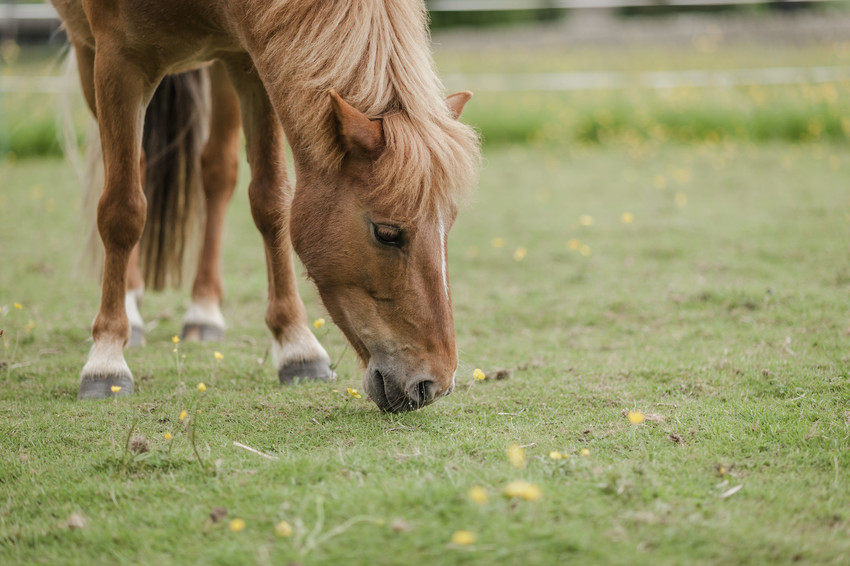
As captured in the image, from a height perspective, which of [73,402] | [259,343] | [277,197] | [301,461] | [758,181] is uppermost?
[277,197]

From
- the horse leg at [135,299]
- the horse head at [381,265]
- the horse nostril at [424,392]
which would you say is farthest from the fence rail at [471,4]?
the horse nostril at [424,392]

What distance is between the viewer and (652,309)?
441 cm

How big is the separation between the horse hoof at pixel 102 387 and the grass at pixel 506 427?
6cm

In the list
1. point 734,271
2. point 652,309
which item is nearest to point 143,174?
→ point 652,309

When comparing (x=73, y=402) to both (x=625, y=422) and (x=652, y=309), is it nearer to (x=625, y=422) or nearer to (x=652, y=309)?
(x=625, y=422)

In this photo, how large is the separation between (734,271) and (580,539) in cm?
364

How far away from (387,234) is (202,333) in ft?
6.79

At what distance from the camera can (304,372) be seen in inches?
138

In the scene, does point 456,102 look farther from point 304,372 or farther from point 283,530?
point 283,530

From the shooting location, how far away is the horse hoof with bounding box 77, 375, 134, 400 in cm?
323

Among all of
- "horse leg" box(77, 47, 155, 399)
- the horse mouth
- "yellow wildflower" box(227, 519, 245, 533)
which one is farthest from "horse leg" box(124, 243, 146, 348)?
"yellow wildflower" box(227, 519, 245, 533)

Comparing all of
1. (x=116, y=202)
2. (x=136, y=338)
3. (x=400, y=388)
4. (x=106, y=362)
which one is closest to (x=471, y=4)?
(x=136, y=338)

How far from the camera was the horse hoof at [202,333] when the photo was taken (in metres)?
4.27

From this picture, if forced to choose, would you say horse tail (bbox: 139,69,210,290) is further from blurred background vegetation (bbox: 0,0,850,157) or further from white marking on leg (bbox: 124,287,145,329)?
blurred background vegetation (bbox: 0,0,850,157)
